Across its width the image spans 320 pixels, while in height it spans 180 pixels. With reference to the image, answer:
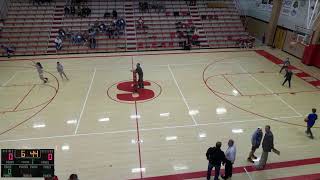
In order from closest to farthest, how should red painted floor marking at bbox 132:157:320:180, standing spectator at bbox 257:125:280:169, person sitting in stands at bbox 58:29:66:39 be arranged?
standing spectator at bbox 257:125:280:169 → red painted floor marking at bbox 132:157:320:180 → person sitting in stands at bbox 58:29:66:39

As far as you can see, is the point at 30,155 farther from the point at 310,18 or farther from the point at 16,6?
the point at 16,6

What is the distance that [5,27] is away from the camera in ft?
73.3

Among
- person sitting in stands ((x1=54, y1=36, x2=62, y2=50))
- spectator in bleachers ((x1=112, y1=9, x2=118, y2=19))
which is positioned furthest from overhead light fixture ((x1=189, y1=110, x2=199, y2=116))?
spectator in bleachers ((x1=112, y1=9, x2=118, y2=19))

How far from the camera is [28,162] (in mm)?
5629

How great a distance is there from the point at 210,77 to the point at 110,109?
6578 millimetres

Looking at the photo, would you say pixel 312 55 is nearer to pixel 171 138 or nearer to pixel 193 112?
pixel 193 112

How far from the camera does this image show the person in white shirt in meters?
7.21

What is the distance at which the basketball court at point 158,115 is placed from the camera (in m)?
8.57

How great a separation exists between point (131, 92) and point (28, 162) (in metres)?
8.31

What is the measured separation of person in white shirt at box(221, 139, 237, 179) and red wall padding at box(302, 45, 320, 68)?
1344 centimetres

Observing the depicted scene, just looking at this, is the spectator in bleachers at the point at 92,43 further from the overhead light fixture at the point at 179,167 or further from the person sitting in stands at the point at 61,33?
the overhead light fixture at the point at 179,167

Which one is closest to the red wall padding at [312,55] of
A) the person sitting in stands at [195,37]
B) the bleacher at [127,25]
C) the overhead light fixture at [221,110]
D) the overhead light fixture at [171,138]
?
the bleacher at [127,25]

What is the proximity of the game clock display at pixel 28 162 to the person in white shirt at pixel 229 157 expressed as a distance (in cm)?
444

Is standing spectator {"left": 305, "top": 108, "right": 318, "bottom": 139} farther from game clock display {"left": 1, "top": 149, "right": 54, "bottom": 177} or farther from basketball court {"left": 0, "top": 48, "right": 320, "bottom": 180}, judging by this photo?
game clock display {"left": 1, "top": 149, "right": 54, "bottom": 177}
